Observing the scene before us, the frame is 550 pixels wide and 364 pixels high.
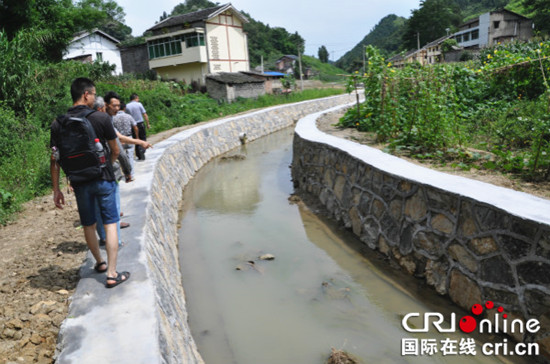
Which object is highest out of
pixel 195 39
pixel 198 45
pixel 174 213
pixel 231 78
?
pixel 195 39

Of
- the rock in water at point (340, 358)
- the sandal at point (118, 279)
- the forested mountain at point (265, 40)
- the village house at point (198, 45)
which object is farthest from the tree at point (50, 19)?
the forested mountain at point (265, 40)

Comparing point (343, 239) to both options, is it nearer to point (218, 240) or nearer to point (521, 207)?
point (218, 240)

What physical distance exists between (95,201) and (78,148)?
484 millimetres

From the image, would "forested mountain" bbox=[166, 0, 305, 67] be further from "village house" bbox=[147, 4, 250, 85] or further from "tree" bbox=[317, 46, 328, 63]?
"village house" bbox=[147, 4, 250, 85]

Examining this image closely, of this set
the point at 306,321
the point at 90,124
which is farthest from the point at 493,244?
the point at 90,124

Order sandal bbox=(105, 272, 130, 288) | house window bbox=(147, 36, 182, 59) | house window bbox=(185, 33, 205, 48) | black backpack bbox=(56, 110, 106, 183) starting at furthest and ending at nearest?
house window bbox=(147, 36, 182, 59) < house window bbox=(185, 33, 205, 48) < sandal bbox=(105, 272, 130, 288) < black backpack bbox=(56, 110, 106, 183)

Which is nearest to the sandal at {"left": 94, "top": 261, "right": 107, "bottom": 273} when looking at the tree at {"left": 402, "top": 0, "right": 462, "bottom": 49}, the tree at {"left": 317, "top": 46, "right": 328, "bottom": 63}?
the tree at {"left": 402, "top": 0, "right": 462, "bottom": 49}

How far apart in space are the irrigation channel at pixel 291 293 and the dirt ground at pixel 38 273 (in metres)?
1.43

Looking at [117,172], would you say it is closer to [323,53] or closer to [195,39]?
[195,39]

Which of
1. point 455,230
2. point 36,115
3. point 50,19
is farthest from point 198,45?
point 455,230

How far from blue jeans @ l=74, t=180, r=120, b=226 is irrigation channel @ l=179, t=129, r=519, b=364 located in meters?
1.65

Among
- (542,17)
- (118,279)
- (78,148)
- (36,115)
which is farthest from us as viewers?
(542,17)

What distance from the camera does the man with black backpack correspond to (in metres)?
3.43

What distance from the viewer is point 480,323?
13.4 ft
